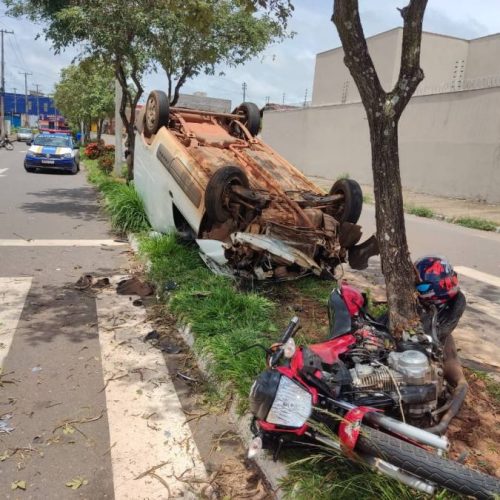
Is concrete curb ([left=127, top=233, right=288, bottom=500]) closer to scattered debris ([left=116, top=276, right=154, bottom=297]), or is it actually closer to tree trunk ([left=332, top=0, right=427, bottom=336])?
tree trunk ([left=332, top=0, right=427, bottom=336])

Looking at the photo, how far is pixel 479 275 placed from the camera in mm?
7785

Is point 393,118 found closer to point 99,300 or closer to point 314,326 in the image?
point 314,326

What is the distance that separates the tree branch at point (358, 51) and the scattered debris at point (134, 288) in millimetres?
3512

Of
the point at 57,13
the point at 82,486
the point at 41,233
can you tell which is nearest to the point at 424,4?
the point at 82,486

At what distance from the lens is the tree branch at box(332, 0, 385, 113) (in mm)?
3365

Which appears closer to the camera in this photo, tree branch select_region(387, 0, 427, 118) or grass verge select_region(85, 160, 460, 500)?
grass verge select_region(85, 160, 460, 500)

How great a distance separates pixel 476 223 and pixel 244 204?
30.5ft

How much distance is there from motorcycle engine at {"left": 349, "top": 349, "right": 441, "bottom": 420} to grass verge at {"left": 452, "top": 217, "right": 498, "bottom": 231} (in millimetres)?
10977

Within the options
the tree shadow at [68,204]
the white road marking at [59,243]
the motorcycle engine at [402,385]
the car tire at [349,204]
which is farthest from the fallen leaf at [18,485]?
the tree shadow at [68,204]

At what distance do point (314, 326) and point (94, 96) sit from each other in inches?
1037

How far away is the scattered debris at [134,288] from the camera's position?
231 inches

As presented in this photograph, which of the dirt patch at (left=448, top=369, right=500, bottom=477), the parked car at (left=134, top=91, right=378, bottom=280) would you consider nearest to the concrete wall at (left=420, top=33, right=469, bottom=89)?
the parked car at (left=134, top=91, right=378, bottom=280)

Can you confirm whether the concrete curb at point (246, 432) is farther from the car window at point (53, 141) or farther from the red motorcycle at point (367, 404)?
the car window at point (53, 141)

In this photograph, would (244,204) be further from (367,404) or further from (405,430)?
(405,430)
